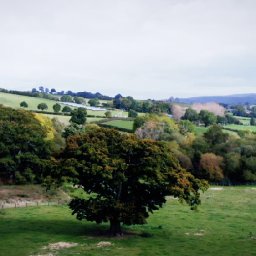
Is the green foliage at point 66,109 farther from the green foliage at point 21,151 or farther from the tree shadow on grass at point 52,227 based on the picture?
the tree shadow on grass at point 52,227

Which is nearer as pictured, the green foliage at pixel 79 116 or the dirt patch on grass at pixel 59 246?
the dirt patch on grass at pixel 59 246

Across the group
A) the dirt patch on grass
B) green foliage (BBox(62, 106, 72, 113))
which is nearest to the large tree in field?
the dirt patch on grass

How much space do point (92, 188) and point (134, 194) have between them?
13.1 feet

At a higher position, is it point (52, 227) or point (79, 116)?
point (79, 116)

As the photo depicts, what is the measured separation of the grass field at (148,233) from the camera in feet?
119

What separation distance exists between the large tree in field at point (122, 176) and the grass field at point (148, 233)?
8.11 feet

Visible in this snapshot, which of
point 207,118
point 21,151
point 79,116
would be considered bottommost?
point 21,151

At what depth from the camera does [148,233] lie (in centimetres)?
4278

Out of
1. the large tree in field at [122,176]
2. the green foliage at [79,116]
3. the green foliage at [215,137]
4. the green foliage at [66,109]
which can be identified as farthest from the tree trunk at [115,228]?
the green foliage at [66,109]

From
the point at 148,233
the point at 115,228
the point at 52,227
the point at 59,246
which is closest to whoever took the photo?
the point at 59,246

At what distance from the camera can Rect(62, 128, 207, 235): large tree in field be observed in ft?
131

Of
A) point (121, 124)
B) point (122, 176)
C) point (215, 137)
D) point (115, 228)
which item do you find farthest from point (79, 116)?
point (122, 176)

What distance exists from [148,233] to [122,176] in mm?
6884

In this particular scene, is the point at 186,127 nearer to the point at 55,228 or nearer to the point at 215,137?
the point at 215,137
